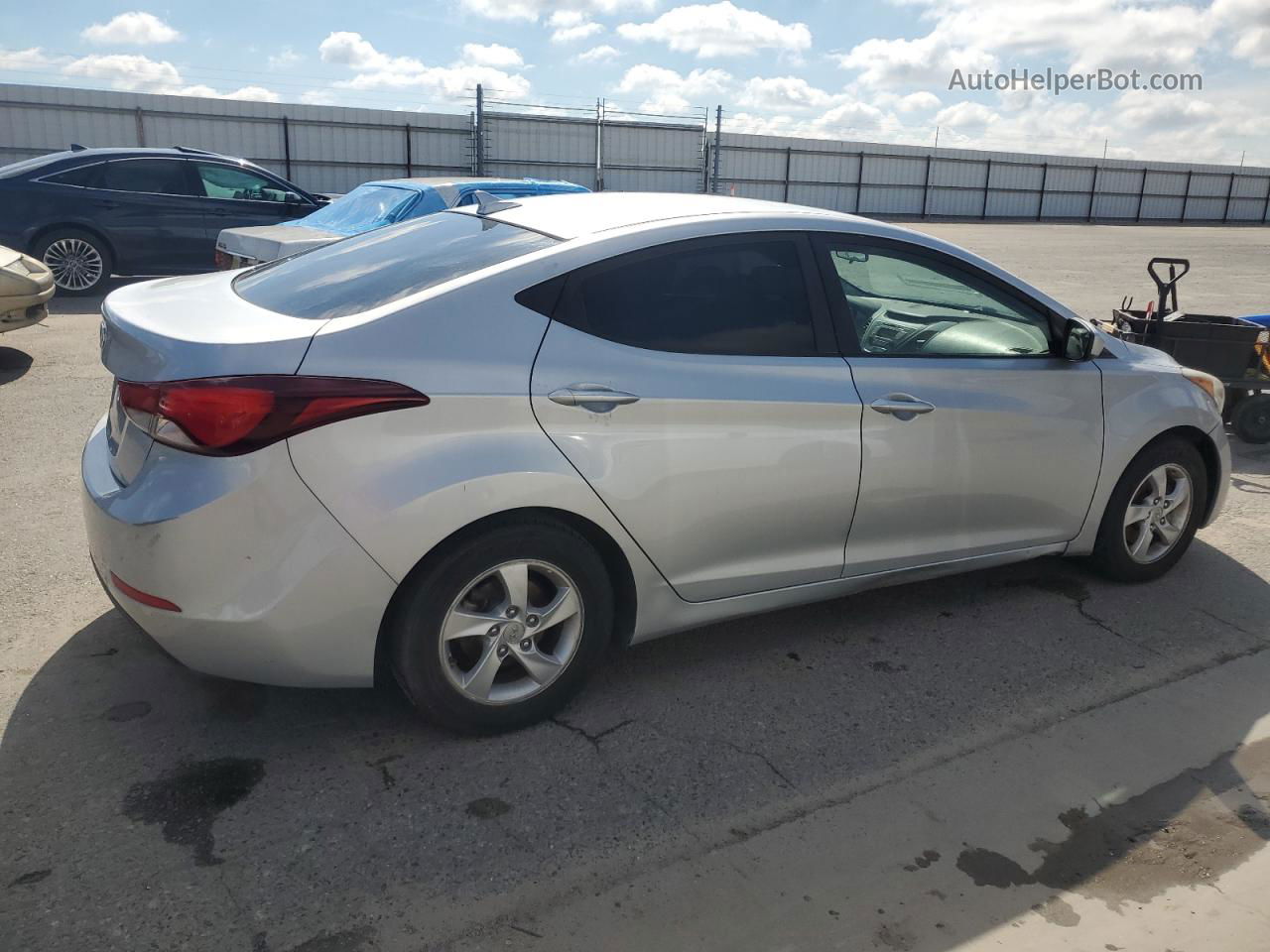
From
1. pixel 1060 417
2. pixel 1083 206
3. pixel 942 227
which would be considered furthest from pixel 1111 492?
pixel 1083 206

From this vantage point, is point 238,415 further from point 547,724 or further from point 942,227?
point 942,227

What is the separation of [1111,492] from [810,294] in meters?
1.71

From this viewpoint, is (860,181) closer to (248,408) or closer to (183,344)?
(183,344)

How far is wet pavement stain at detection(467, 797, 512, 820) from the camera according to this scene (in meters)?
2.88

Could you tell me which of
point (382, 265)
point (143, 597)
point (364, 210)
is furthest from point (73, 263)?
point (143, 597)

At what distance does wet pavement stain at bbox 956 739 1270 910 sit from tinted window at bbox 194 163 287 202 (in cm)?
1179

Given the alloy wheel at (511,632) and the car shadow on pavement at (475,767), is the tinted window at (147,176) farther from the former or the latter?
the alloy wheel at (511,632)

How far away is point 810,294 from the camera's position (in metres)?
3.64

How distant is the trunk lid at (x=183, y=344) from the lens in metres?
2.82

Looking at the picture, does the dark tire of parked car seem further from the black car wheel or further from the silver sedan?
the silver sedan

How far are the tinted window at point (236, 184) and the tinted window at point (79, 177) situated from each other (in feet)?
3.46

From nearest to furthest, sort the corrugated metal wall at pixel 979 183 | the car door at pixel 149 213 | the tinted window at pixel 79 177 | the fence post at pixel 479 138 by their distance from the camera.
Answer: the tinted window at pixel 79 177
the car door at pixel 149 213
the fence post at pixel 479 138
the corrugated metal wall at pixel 979 183

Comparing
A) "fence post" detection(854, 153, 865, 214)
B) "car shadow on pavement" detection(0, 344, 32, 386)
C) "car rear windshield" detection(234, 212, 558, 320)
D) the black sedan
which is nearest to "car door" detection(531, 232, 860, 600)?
"car rear windshield" detection(234, 212, 558, 320)

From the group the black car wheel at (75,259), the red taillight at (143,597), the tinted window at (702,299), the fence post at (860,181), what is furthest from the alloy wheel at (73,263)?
the fence post at (860,181)
